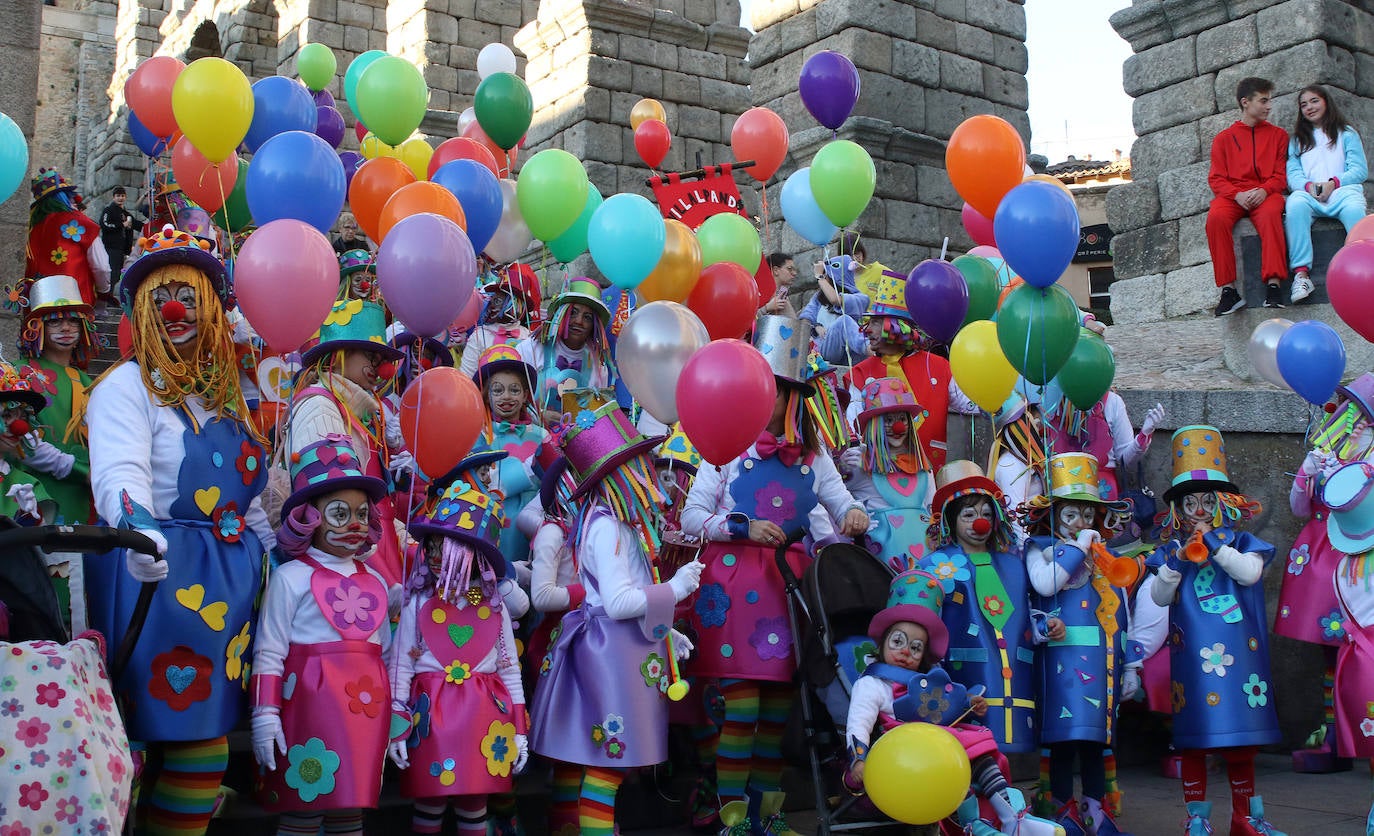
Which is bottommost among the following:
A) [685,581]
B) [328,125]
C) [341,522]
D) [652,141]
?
[685,581]

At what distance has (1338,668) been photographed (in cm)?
530

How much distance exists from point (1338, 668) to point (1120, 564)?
3.44 feet

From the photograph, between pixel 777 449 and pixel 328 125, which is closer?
pixel 777 449

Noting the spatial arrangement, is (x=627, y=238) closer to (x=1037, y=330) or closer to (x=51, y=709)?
(x=1037, y=330)

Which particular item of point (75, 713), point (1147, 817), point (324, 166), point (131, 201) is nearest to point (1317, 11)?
point (1147, 817)

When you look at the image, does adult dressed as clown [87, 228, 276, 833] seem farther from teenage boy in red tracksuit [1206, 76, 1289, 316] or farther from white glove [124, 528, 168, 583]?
teenage boy in red tracksuit [1206, 76, 1289, 316]

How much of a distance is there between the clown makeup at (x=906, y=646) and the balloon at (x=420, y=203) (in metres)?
2.49

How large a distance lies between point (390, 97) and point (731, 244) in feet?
6.50

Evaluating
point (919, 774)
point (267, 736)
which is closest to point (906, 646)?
point (919, 774)

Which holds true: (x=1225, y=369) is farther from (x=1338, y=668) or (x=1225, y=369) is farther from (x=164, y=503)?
(x=164, y=503)

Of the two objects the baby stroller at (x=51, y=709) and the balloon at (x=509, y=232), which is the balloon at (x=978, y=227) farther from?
the baby stroller at (x=51, y=709)

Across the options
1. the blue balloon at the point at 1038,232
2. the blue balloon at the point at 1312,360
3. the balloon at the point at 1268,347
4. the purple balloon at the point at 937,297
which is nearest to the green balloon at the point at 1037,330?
the blue balloon at the point at 1038,232

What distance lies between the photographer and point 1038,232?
17.1 ft

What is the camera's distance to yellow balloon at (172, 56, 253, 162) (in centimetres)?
584
